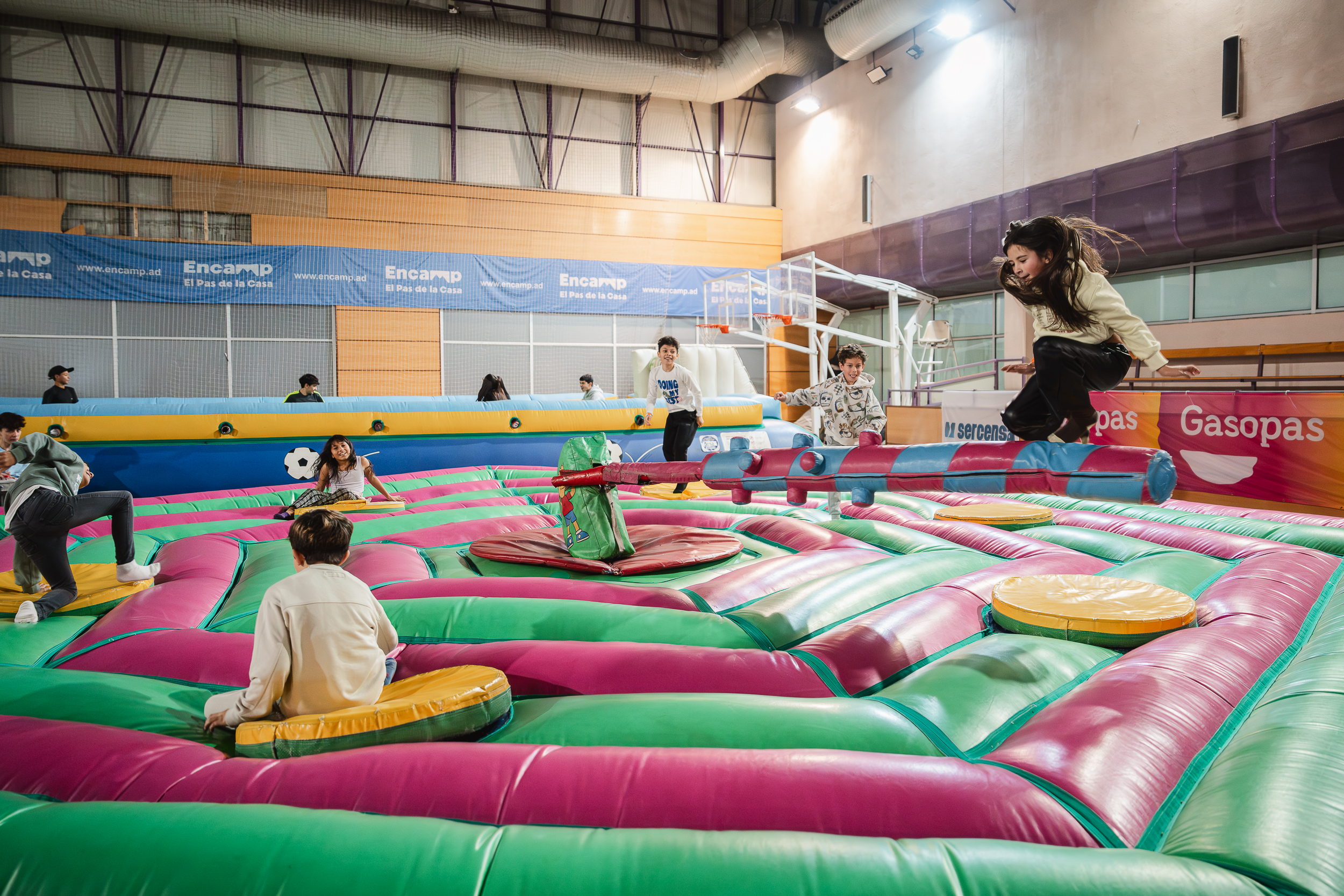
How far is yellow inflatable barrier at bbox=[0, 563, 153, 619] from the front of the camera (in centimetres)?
291

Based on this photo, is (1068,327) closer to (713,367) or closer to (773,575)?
(773,575)

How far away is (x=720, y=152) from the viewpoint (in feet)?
47.1

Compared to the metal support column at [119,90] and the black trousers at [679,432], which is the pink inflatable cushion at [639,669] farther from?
the metal support column at [119,90]

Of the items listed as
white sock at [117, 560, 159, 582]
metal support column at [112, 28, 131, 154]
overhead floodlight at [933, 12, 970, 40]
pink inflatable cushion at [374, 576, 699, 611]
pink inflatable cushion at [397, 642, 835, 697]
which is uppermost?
overhead floodlight at [933, 12, 970, 40]

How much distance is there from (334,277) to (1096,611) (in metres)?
11.7

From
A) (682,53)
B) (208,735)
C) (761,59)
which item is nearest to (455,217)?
(682,53)

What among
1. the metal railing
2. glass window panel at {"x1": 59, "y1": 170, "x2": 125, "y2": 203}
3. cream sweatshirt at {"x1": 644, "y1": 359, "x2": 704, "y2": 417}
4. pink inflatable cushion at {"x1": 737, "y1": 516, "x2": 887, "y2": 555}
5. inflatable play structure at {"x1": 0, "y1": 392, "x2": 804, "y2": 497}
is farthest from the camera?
glass window panel at {"x1": 59, "y1": 170, "x2": 125, "y2": 203}

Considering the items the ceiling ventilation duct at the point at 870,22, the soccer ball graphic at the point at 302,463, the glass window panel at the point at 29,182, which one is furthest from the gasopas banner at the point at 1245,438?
the glass window panel at the point at 29,182

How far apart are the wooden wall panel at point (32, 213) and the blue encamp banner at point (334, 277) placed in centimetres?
18

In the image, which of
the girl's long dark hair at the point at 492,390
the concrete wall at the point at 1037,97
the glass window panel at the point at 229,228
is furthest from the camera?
the glass window panel at the point at 229,228

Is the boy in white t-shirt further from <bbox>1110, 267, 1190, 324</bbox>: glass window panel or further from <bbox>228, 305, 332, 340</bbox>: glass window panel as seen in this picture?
<bbox>228, 305, 332, 340</bbox>: glass window panel

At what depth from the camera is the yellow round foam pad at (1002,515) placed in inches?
165

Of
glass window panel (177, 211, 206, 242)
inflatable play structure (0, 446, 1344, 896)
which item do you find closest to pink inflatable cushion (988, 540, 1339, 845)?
inflatable play structure (0, 446, 1344, 896)

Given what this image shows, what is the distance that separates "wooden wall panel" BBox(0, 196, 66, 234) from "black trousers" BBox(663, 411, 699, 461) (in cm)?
988
